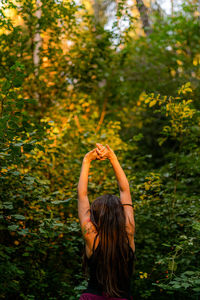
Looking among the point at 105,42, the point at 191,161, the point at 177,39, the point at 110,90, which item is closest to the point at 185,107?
the point at 191,161

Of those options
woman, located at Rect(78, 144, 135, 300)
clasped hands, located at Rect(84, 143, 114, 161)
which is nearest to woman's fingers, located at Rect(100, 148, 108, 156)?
clasped hands, located at Rect(84, 143, 114, 161)

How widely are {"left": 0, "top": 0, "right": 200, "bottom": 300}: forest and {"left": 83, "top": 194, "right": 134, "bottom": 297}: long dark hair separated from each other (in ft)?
2.60

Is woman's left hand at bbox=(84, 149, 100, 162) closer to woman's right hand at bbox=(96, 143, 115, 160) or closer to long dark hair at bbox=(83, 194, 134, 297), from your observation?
woman's right hand at bbox=(96, 143, 115, 160)

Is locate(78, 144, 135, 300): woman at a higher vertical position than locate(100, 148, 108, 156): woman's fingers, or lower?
lower

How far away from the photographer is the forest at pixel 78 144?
318 cm

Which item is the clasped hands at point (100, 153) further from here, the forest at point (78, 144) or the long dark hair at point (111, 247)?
the forest at point (78, 144)

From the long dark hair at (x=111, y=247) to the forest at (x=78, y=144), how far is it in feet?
2.60

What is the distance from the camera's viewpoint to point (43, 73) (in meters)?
5.87

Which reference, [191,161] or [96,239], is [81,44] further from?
[96,239]

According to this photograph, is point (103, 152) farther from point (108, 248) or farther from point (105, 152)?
point (108, 248)

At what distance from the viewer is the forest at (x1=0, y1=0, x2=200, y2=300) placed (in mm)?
3184

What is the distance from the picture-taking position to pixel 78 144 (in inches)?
203

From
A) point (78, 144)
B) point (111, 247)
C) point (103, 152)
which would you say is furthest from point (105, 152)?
point (78, 144)

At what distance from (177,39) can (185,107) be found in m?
A: 6.45
